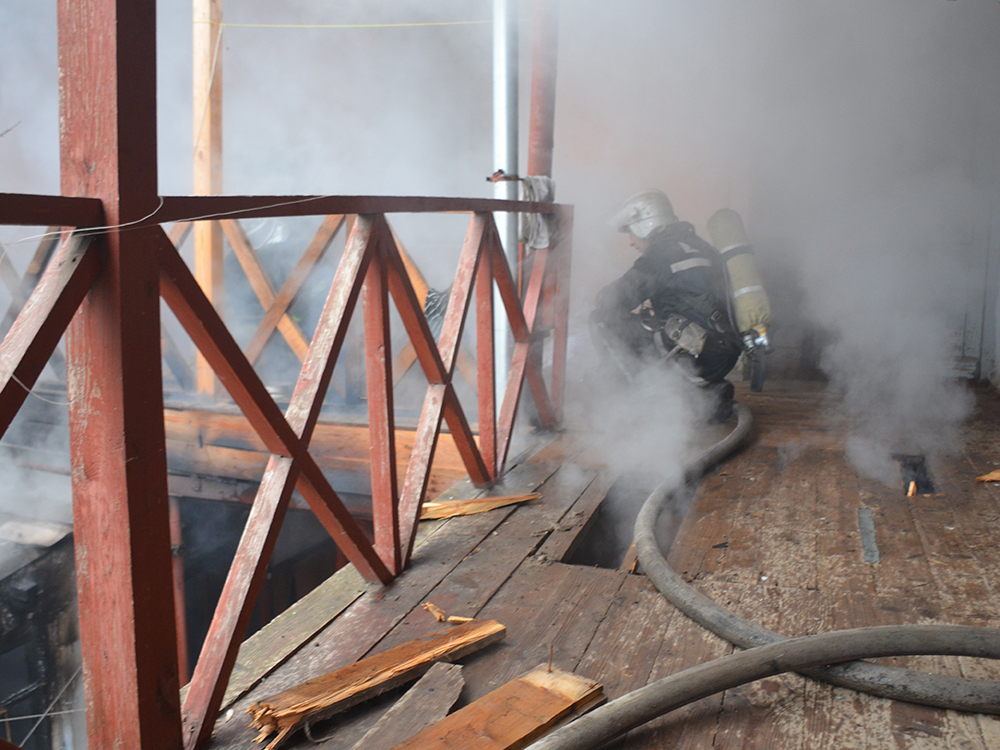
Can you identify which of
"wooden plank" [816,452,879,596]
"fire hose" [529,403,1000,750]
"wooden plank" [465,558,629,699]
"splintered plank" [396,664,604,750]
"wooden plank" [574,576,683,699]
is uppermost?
"fire hose" [529,403,1000,750]

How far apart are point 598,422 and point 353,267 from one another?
265cm

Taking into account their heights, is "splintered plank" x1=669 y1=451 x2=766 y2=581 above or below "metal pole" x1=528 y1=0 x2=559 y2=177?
below

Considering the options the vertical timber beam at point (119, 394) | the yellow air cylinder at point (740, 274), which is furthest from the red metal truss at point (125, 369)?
the yellow air cylinder at point (740, 274)

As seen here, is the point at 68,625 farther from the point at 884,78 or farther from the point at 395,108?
the point at 884,78

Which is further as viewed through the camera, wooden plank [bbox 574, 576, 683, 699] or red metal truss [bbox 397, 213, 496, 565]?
red metal truss [bbox 397, 213, 496, 565]

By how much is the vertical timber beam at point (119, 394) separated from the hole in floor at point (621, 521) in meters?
1.94

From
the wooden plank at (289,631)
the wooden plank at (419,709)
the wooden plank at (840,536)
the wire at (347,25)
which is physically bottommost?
the wooden plank at (289,631)

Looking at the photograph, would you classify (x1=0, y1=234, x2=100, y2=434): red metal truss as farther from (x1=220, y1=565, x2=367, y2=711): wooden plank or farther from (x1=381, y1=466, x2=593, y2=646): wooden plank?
(x1=381, y1=466, x2=593, y2=646): wooden plank

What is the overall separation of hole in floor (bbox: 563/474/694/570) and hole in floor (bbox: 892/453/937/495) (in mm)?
1004

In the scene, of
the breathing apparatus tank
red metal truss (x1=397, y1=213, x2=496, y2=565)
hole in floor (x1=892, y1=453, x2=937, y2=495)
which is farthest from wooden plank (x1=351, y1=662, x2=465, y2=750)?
the breathing apparatus tank

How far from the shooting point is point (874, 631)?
73.6 inches

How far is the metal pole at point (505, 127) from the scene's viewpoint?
372cm

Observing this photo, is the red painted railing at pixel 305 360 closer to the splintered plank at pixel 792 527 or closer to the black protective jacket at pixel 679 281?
the black protective jacket at pixel 679 281

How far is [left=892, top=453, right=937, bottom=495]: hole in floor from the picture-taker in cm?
342
